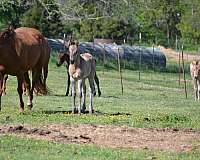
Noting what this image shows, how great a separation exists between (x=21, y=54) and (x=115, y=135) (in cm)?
540

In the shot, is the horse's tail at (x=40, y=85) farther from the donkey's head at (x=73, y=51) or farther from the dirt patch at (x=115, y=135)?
the dirt patch at (x=115, y=135)

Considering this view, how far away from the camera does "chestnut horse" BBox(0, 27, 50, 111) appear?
18.5m

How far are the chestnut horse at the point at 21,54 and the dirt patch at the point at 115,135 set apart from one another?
140 inches

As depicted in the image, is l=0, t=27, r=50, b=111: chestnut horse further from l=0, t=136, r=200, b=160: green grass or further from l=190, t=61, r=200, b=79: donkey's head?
l=190, t=61, r=200, b=79: donkey's head

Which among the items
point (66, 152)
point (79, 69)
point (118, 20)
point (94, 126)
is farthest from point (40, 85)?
point (118, 20)

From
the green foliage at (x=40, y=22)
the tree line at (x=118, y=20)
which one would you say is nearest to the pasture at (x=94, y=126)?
the tree line at (x=118, y=20)

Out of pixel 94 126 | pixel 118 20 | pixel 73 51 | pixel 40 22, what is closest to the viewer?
pixel 94 126

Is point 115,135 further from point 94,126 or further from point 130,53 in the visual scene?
point 130,53

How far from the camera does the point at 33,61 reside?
1980cm

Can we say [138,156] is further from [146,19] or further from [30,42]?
[146,19]

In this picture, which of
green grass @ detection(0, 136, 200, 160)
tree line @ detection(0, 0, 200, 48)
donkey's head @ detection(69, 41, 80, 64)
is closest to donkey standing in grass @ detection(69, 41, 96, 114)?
donkey's head @ detection(69, 41, 80, 64)

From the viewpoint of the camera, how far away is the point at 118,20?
198 feet

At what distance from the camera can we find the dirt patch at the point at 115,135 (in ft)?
43.9

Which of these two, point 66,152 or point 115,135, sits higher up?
point 66,152
